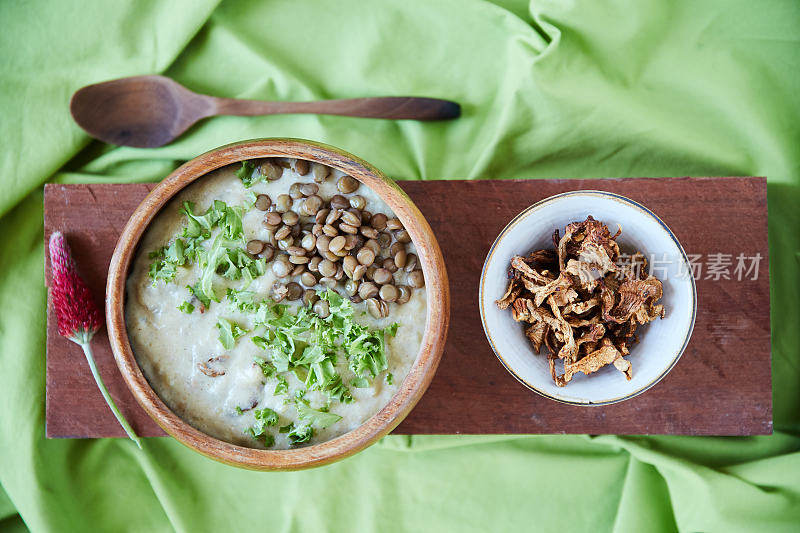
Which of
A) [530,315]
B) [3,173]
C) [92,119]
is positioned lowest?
[530,315]

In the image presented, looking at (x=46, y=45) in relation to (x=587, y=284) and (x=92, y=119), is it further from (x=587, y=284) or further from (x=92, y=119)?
(x=587, y=284)

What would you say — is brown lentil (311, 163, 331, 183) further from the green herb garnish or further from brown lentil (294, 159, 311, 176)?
the green herb garnish

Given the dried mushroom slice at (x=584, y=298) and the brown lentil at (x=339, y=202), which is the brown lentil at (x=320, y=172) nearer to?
the brown lentil at (x=339, y=202)

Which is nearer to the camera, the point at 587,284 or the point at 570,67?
the point at 587,284

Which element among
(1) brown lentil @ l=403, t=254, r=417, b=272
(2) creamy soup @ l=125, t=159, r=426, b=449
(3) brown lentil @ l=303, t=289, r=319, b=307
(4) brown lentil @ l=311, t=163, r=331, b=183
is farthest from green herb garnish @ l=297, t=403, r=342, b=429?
(4) brown lentil @ l=311, t=163, r=331, b=183

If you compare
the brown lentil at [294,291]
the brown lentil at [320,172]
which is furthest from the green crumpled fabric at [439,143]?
the brown lentil at [294,291]

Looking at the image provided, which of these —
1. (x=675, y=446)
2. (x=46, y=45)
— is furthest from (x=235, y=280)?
(x=675, y=446)
